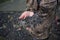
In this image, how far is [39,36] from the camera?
4.11ft

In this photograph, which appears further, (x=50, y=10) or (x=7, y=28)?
(x=7, y=28)

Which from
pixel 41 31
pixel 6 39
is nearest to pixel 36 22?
pixel 41 31

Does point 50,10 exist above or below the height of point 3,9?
above

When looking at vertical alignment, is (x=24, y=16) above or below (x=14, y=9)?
above

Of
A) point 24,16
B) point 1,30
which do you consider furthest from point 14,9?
point 24,16

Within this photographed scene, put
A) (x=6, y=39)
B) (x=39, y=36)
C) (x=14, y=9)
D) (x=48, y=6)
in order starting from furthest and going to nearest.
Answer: (x=14, y=9)
(x=6, y=39)
(x=39, y=36)
(x=48, y=6)

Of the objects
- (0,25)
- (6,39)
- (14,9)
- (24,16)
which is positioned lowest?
(6,39)

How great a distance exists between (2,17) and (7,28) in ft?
0.72

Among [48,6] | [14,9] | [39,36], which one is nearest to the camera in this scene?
[48,6]

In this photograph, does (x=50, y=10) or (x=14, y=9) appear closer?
(x=50, y=10)

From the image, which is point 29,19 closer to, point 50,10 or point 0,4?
point 50,10

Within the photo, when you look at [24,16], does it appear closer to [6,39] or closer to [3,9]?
[6,39]

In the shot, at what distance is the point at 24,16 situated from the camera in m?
1.29

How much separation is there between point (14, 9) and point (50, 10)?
5.65ft
